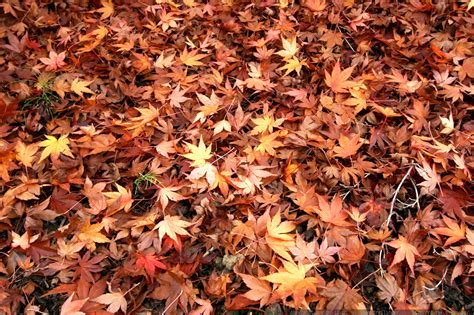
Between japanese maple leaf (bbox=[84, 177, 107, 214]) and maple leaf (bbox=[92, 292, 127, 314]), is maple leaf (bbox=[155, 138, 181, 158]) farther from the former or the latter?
maple leaf (bbox=[92, 292, 127, 314])

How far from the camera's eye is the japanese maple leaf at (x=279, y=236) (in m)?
1.52

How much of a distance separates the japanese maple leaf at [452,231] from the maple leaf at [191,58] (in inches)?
59.6

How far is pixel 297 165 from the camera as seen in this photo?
1.82 m

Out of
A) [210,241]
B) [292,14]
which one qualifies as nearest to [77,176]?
[210,241]

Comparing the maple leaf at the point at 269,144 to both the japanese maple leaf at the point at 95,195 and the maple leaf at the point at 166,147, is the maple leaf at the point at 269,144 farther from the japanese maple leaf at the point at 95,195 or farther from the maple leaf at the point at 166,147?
the japanese maple leaf at the point at 95,195

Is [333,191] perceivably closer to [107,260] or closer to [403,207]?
[403,207]

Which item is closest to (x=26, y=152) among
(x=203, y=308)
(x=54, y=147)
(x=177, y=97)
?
(x=54, y=147)

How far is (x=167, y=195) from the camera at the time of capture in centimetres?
Answer: 173

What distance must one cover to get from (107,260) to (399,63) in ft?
5.91

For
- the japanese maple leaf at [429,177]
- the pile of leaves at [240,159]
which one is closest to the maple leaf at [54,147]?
the pile of leaves at [240,159]

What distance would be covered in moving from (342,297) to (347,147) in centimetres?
66

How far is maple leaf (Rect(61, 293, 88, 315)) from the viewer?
1393 mm

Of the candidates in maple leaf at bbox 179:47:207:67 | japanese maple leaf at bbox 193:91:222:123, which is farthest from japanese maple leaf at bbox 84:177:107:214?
maple leaf at bbox 179:47:207:67

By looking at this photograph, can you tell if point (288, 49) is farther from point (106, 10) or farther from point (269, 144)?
point (106, 10)
